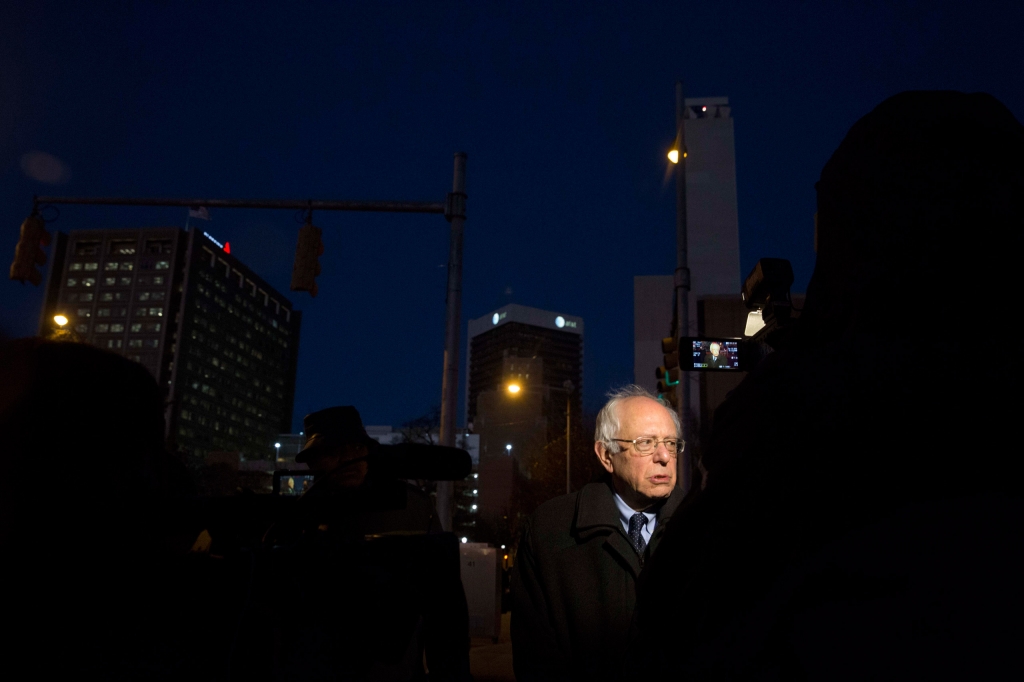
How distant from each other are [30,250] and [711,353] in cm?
1260

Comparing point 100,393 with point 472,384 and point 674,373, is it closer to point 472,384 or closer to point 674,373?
point 674,373

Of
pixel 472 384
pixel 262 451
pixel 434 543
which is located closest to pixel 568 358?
pixel 472 384

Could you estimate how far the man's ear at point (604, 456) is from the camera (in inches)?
159

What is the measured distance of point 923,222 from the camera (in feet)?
4.46

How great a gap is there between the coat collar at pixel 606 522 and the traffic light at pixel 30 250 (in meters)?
12.1

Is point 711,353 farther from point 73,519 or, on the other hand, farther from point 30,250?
point 30,250

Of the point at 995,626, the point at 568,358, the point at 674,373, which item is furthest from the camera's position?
the point at 568,358

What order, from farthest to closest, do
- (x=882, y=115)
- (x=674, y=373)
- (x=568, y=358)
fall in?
(x=568, y=358)
(x=674, y=373)
(x=882, y=115)

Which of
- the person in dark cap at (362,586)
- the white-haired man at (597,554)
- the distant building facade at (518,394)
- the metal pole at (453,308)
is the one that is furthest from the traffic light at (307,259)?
the distant building facade at (518,394)

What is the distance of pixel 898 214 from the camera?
139 centimetres

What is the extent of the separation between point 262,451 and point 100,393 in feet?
515

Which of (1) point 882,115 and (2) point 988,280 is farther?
(1) point 882,115

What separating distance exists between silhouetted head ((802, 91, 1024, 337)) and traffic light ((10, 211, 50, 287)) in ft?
45.0

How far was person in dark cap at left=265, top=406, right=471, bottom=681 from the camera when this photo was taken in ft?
4.70
